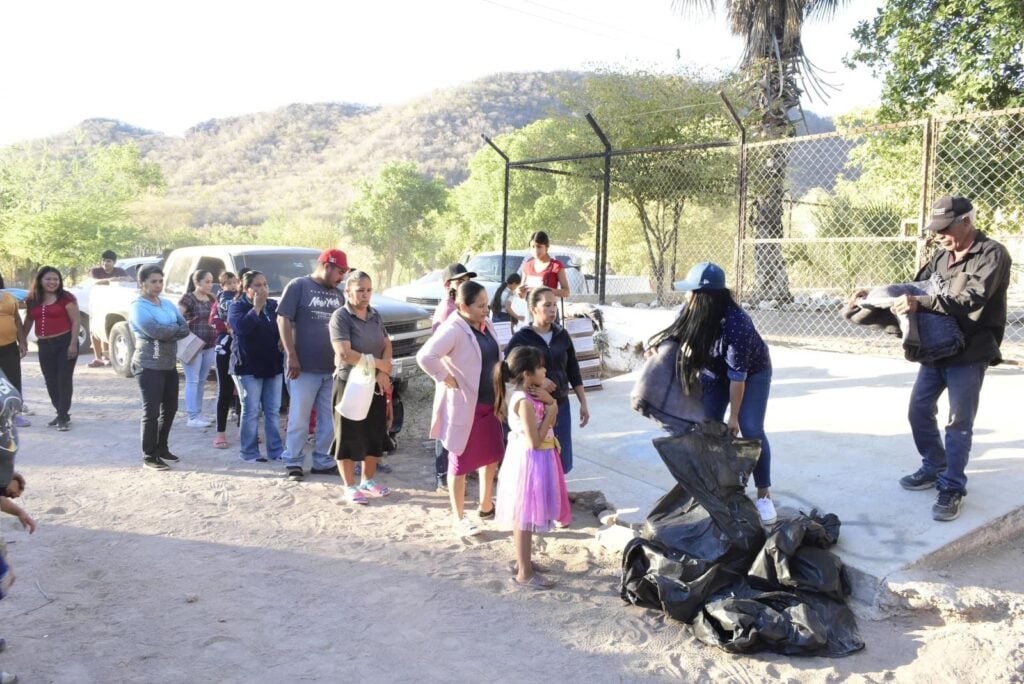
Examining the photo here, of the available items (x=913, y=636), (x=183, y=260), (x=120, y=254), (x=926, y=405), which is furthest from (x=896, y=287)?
(x=120, y=254)

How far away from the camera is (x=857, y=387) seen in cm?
711

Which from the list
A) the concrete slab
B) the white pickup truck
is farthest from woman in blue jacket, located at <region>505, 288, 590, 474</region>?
the white pickup truck

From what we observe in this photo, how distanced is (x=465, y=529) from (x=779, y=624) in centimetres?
212

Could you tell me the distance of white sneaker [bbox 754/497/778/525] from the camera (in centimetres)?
436

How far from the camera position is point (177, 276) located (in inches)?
394

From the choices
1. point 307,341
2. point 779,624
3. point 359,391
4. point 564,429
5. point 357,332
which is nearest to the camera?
point 779,624

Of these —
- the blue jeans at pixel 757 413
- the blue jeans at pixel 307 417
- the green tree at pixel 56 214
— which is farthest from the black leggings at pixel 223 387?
the green tree at pixel 56 214

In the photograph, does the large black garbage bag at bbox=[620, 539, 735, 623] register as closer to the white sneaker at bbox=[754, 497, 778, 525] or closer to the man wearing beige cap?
the white sneaker at bbox=[754, 497, 778, 525]

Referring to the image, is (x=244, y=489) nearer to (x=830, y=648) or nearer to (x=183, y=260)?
(x=830, y=648)

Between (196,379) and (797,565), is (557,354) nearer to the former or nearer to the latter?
(797,565)

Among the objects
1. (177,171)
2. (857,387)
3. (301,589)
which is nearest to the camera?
(301,589)

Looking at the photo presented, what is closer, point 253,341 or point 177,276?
point 253,341

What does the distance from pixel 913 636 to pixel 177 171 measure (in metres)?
95.8

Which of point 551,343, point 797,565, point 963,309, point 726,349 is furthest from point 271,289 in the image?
point 963,309
